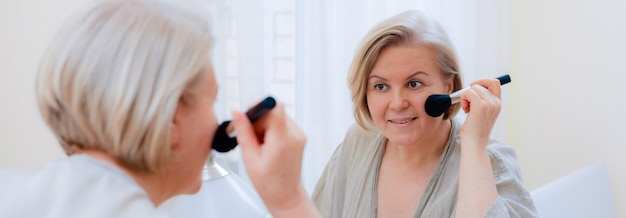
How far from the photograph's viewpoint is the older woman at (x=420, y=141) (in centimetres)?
112

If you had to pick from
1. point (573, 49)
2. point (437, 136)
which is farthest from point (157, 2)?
point (573, 49)

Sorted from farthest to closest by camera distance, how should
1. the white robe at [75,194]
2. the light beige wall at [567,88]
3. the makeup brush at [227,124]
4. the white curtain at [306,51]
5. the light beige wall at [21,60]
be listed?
the light beige wall at [567,88] → the white curtain at [306,51] → the light beige wall at [21,60] → the makeup brush at [227,124] → the white robe at [75,194]

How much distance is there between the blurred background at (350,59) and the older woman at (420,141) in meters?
→ 0.39

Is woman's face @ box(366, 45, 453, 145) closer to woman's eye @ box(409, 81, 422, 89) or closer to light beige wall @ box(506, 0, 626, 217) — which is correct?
woman's eye @ box(409, 81, 422, 89)

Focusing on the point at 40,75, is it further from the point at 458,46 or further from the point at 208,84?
the point at 458,46

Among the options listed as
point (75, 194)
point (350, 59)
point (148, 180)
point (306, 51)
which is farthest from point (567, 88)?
point (75, 194)

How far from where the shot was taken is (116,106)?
605 millimetres

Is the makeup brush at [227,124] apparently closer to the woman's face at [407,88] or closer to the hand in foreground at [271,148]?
the hand in foreground at [271,148]

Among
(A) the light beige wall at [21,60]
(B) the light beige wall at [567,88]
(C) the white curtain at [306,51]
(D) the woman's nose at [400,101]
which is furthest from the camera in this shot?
(B) the light beige wall at [567,88]

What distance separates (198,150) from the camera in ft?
2.30

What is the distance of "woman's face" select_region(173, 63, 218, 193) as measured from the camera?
67 centimetres

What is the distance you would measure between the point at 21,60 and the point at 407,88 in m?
0.91

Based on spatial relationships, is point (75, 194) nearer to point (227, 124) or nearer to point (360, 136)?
point (227, 124)

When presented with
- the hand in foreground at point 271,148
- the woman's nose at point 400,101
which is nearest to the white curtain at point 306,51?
the woman's nose at point 400,101
